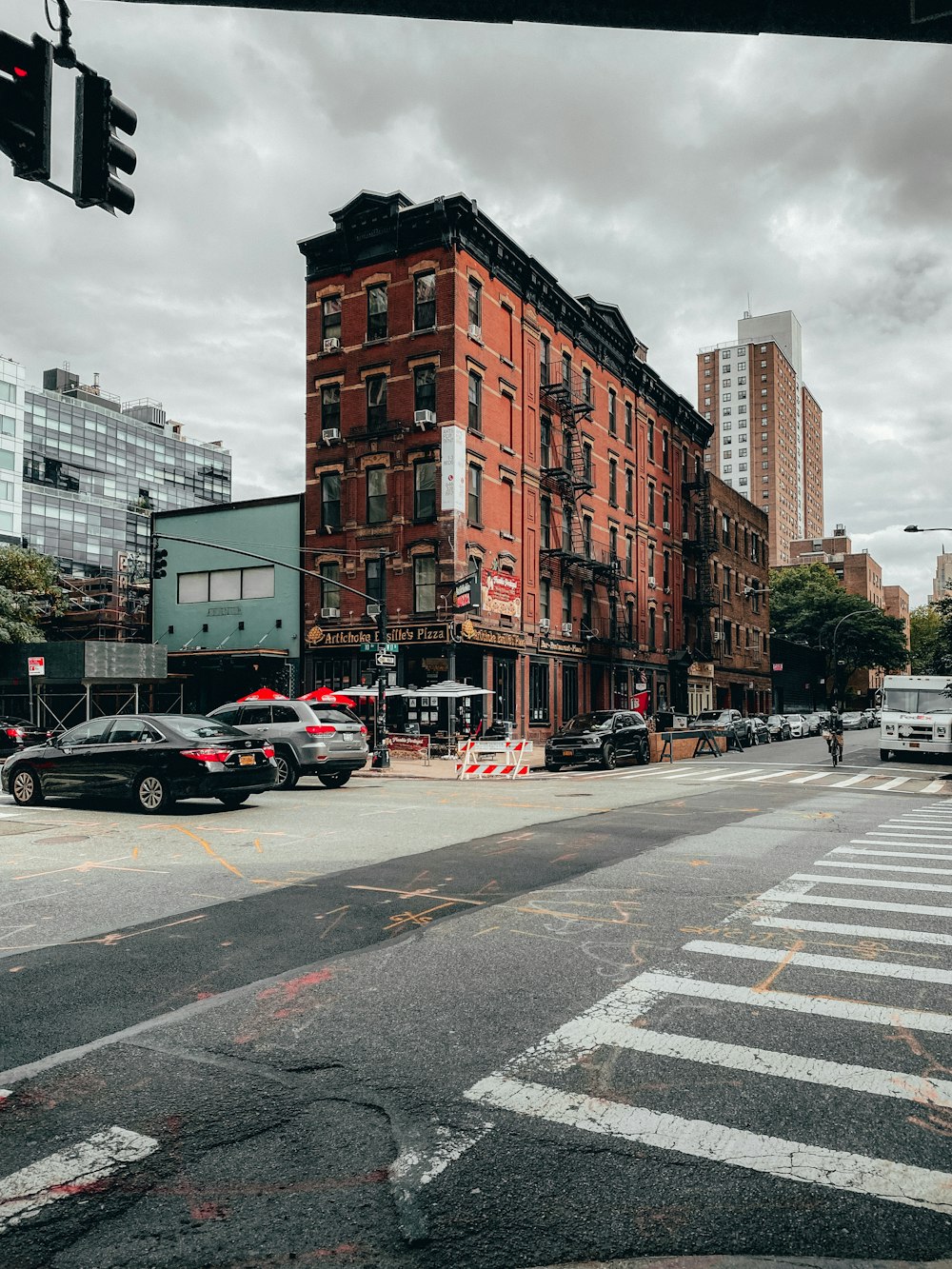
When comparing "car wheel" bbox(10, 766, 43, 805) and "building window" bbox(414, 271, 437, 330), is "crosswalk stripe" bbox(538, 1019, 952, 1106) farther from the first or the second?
"building window" bbox(414, 271, 437, 330)

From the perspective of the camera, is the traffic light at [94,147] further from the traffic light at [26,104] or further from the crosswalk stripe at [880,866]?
the crosswalk stripe at [880,866]

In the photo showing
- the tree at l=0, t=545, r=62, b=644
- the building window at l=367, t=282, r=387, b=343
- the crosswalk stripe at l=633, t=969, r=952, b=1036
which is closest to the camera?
the crosswalk stripe at l=633, t=969, r=952, b=1036

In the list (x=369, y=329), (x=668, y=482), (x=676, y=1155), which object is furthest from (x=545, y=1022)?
(x=668, y=482)

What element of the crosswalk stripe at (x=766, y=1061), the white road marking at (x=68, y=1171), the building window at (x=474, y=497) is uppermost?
the building window at (x=474, y=497)

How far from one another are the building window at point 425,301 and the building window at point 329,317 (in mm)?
3890

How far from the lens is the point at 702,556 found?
187ft

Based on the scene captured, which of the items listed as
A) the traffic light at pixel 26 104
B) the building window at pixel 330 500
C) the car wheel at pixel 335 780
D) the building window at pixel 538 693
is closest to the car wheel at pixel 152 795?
Answer: the car wheel at pixel 335 780

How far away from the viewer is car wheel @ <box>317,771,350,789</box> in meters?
19.9

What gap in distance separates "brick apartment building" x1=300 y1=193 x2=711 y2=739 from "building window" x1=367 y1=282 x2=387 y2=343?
0.06 m

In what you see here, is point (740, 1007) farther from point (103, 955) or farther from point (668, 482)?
point (668, 482)

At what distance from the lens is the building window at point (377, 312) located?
36344 mm

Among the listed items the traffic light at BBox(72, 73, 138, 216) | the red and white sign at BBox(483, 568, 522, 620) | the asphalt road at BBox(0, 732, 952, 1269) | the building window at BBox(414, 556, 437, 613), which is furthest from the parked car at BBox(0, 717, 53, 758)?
the traffic light at BBox(72, 73, 138, 216)

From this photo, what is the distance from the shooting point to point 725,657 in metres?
61.0

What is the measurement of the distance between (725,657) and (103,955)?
5786 cm
